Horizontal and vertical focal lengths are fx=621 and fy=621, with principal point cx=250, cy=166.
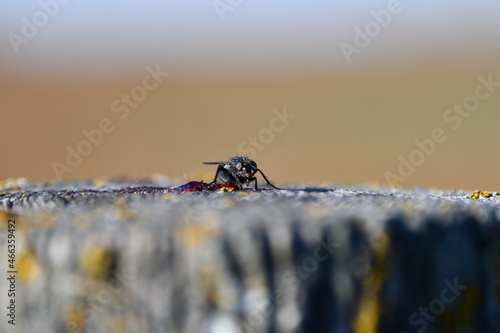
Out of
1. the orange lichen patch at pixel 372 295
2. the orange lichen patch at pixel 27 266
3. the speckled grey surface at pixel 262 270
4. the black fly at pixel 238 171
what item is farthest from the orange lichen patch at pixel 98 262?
the black fly at pixel 238 171

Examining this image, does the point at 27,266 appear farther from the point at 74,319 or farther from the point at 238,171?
the point at 238,171

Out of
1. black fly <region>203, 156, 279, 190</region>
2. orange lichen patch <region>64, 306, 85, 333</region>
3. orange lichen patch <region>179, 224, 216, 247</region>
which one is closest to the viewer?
orange lichen patch <region>179, 224, 216, 247</region>

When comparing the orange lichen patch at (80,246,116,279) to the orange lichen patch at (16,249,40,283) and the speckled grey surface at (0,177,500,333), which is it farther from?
the orange lichen patch at (16,249,40,283)

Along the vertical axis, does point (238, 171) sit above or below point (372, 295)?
above

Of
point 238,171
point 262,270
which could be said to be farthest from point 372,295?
point 238,171

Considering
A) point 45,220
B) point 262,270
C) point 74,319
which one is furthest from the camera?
point 45,220

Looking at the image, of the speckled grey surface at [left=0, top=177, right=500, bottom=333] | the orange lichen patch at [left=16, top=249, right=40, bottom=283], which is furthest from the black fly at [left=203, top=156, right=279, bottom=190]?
the orange lichen patch at [left=16, top=249, right=40, bottom=283]

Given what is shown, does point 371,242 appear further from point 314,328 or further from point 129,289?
point 129,289
